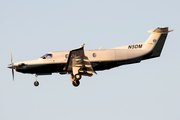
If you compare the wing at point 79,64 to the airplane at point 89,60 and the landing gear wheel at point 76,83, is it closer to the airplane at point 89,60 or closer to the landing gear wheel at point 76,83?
the airplane at point 89,60

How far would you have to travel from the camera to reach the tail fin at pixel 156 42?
97.0ft

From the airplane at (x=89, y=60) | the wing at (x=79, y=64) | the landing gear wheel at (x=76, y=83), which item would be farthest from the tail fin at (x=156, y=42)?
the landing gear wheel at (x=76, y=83)

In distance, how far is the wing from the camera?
83.4ft

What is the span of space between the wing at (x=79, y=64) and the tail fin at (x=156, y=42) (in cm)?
709

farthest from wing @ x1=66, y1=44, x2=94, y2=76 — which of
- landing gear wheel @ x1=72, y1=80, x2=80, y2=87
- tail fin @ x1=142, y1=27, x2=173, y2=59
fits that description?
tail fin @ x1=142, y1=27, x2=173, y2=59

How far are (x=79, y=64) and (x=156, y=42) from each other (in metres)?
9.29

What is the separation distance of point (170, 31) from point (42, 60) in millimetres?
14203

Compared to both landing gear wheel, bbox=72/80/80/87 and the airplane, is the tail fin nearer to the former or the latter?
the airplane

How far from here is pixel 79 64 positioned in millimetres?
26703

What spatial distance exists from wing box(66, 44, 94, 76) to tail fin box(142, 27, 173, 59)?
7.09m

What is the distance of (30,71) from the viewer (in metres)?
28.7

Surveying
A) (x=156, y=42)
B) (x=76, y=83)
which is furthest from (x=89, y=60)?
(x=156, y=42)

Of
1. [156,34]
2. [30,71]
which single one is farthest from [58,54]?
[156,34]

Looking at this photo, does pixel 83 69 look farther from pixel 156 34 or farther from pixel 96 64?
pixel 156 34
